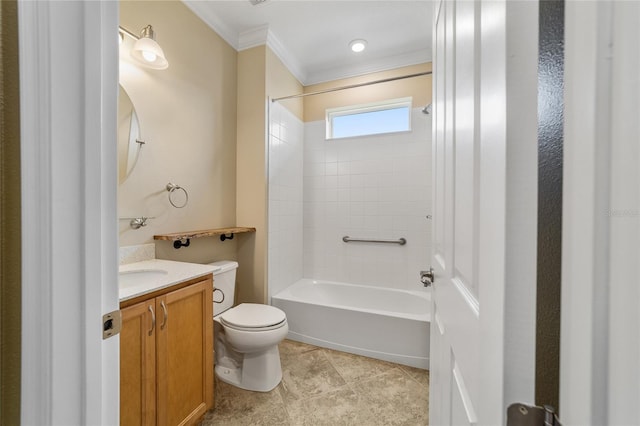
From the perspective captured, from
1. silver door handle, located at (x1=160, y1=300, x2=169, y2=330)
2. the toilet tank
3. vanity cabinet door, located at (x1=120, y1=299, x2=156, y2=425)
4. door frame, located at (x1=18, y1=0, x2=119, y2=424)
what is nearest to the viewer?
door frame, located at (x1=18, y1=0, x2=119, y2=424)

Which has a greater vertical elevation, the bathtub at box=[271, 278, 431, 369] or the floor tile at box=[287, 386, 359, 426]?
the bathtub at box=[271, 278, 431, 369]

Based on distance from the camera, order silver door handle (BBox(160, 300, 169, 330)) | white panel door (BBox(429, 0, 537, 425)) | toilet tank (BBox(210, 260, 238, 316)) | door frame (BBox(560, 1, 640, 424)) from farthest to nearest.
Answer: toilet tank (BBox(210, 260, 238, 316)), silver door handle (BBox(160, 300, 169, 330)), white panel door (BBox(429, 0, 537, 425)), door frame (BBox(560, 1, 640, 424))

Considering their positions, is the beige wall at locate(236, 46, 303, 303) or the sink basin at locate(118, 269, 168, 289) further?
the beige wall at locate(236, 46, 303, 303)

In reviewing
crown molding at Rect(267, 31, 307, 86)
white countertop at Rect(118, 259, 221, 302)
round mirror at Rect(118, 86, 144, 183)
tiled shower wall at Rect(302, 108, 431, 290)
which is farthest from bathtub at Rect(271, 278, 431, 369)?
crown molding at Rect(267, 31, 307, 86)

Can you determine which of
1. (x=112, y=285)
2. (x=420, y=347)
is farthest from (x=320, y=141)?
(x=112, y=285)

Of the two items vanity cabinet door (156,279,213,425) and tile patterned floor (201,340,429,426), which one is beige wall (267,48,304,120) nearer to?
vanity cabinet door (156,279,213,425)

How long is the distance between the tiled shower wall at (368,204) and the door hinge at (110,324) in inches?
94.2

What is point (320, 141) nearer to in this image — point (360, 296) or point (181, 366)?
point (360, 296)

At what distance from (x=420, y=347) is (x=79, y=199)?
2152mm

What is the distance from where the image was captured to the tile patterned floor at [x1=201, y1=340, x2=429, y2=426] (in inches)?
58.5

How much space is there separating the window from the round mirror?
1848mm

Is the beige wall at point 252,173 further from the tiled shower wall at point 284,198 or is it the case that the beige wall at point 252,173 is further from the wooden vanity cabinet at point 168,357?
the wooden vanity cabinet at point 168,357

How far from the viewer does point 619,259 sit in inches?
9.1

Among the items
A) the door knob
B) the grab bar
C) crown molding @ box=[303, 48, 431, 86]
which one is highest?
crown molding @ box=[303, 48, 431, 86]
